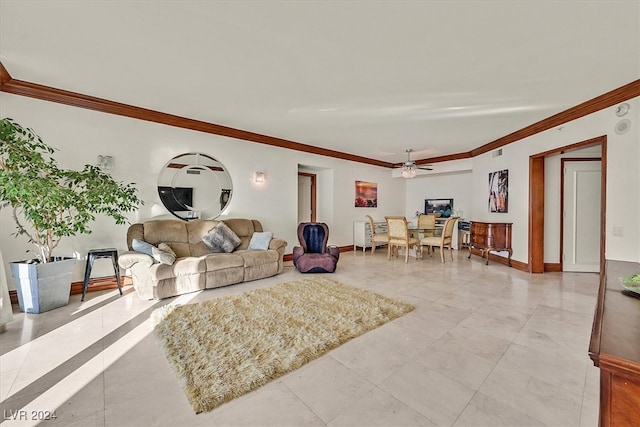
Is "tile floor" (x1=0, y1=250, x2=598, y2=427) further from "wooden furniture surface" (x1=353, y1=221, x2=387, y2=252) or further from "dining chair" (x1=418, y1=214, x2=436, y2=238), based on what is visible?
"wooden furniture surface" (x1=353, y1=221, x2=387, y2=252)

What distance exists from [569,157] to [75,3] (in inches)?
264

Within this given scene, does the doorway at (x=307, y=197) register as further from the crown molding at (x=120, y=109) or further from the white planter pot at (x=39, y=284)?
the white planter pot at (x=39, y=284)

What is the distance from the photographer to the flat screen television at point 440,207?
7906 millimetres

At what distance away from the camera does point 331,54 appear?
2.50m

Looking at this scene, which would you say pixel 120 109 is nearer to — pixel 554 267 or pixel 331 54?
pixel 331 54

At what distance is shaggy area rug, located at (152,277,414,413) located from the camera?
171 centimetres

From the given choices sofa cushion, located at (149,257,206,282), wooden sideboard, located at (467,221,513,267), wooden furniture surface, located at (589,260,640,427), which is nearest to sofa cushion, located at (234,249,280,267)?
sofa cushion, located at (149,257,206,282)

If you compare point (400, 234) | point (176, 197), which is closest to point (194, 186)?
point (176, 197)

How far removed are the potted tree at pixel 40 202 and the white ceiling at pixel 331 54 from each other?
3.05 feet

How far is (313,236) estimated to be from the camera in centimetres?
506

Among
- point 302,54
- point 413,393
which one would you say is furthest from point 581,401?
point 302,54

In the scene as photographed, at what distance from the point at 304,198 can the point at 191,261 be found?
3.86 meters

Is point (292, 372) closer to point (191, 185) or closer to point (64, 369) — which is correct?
point (64, 369)

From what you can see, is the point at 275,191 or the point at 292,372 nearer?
the point at 292,372
